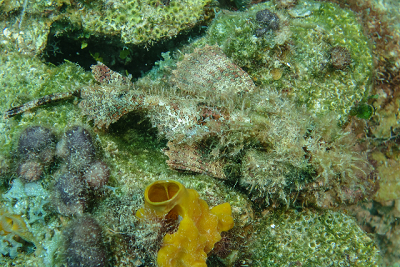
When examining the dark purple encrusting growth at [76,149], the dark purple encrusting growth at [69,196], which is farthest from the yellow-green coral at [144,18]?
the dark purple encrusting growth at [69,196]

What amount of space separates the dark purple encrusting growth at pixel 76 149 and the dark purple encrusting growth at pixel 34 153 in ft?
0.60

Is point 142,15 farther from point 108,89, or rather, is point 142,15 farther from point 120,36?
point 108,89

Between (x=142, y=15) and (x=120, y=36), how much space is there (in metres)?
0.49

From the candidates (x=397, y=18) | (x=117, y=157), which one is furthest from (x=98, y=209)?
(x=397, y=18)

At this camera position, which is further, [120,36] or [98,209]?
[120,36]

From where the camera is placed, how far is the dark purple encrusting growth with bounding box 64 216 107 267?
2.18 m

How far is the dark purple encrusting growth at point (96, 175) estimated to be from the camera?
2766mm

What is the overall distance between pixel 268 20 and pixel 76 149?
334cm

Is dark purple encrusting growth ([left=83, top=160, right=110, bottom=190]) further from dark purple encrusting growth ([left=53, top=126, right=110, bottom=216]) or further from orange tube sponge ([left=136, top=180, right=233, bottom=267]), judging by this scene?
orange tube sponge ([left=136, top=180, right=233, bottom=267])

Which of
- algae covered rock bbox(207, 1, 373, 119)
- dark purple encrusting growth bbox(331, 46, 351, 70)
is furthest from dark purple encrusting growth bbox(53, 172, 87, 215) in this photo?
dark purple encrusting growth bbox(331, 46, 351, 70)

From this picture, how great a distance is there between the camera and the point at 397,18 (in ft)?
14.3

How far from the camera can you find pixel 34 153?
9.52 ft

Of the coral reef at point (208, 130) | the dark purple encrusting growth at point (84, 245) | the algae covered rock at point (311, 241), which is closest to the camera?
the dark purple encrusting growth at point (84, 245)

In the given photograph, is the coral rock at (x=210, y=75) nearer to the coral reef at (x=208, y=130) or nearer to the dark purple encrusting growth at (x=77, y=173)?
the coral reef at (x=208, y=130)
